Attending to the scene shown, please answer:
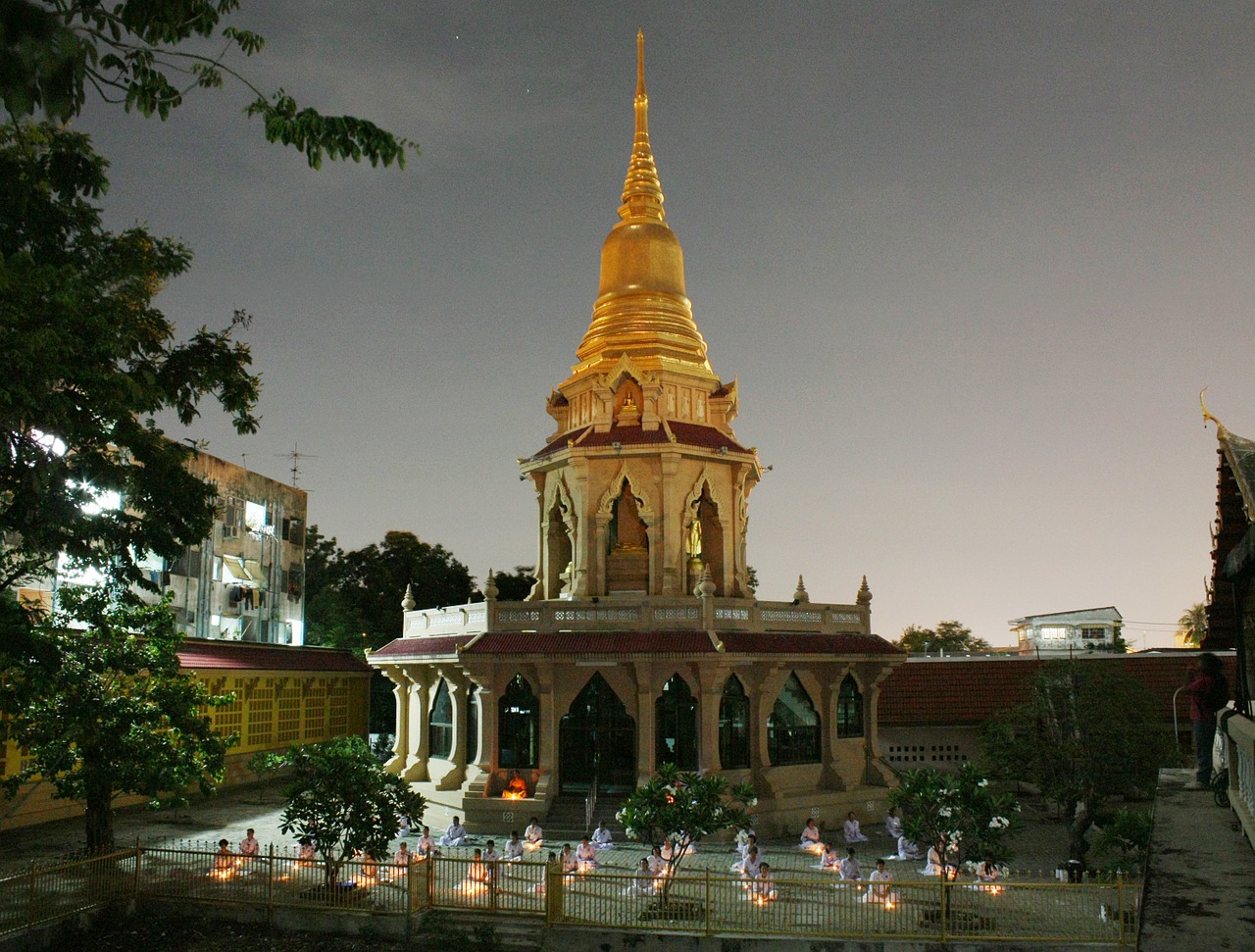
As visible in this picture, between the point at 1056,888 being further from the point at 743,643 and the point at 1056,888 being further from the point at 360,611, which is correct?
the point at 360,611

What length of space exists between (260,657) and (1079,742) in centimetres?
2468

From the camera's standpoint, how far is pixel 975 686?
3419 centimetres

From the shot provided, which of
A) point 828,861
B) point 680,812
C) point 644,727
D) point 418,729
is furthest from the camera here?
point 418,729

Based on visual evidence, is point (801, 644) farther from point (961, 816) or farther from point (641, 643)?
point (961, 816)

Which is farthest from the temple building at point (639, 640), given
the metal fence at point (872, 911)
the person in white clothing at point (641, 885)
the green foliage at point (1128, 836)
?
the metal fence at point (872, 911)

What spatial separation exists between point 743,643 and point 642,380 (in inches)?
354

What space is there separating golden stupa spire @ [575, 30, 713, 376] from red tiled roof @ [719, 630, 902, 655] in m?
9.12

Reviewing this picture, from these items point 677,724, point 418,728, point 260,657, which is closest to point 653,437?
point 677,724

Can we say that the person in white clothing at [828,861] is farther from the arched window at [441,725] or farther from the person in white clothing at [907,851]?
the arched window at [441,725]

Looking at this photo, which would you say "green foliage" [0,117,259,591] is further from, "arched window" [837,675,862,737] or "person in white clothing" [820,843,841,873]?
"arched window" [837,675,862,737]

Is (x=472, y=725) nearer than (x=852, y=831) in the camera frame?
No

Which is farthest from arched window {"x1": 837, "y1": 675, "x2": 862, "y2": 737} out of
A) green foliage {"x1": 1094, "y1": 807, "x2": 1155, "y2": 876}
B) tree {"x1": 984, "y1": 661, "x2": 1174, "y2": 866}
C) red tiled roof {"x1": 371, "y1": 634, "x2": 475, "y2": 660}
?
red tiled roof {"x1": 371, "y1": 634, "x2": 475, "y2": 660}

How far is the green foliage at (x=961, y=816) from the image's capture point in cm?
1764

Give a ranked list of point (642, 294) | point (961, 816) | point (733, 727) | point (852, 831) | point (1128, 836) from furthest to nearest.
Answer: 1. point (642, 294)
2. point (733, 727)
3. point (852, 831)
4. point (1128, 836)
5. point (961, 816)
